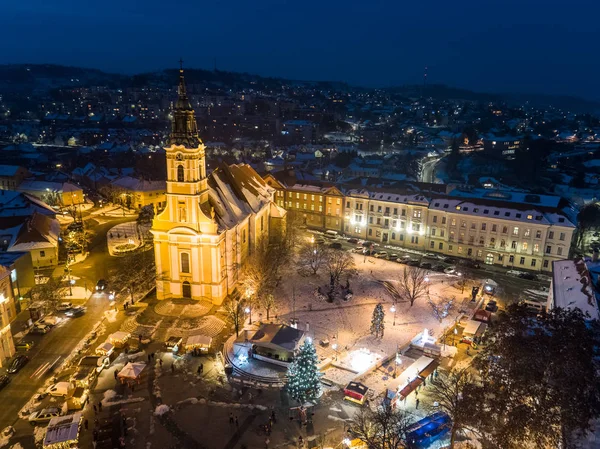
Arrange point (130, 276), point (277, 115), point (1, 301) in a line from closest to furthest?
point (1, 301) → point (130, 276) → point (277, 115)

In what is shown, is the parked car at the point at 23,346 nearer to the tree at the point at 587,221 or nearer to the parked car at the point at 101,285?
the parked car at the point at 101,285

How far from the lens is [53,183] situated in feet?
235

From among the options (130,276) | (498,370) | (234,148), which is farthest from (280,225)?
(234,148)

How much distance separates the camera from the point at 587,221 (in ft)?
196

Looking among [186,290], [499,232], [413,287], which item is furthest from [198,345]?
[499,232]

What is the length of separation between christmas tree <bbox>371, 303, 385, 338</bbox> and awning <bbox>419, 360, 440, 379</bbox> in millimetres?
5092

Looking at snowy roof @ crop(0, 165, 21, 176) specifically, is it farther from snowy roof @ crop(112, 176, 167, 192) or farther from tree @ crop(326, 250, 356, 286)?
tree @ crop(326, 250, 356, 286)

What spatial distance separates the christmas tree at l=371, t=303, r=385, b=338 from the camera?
3412cm

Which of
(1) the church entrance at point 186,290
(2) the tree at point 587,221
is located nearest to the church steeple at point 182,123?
(1) the church entrance at point 186,290

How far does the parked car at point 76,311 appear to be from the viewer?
37406 millimetres

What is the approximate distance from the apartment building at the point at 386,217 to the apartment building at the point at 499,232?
145cm

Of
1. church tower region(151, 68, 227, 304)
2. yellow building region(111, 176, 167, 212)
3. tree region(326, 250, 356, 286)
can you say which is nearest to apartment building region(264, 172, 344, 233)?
tree region(326, 250, 356, 286)

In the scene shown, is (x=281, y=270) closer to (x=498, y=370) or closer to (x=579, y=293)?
(x=579, y=293)

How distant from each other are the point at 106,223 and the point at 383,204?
39.7 m
